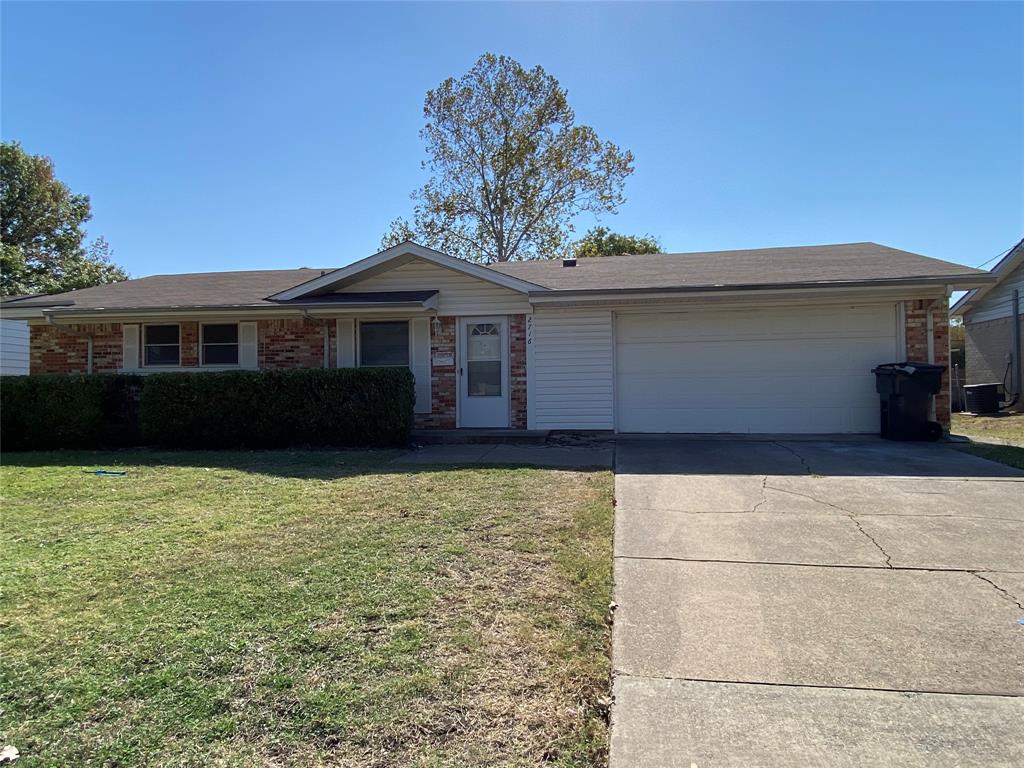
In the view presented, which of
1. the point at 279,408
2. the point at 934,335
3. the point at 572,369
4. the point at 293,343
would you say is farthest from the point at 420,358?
the point at 934,335

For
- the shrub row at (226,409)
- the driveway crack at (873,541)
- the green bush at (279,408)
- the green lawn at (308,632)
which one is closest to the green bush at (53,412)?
the shrub row at (226,409)

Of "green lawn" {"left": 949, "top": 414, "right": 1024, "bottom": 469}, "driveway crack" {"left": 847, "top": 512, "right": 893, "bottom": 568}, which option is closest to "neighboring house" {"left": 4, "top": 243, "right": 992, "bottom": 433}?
"green lawn" {"left": 949, "top": 414, "right": 1024, "bottom": 469}

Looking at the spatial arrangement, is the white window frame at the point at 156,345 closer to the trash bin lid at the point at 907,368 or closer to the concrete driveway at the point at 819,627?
the concrete driveway at the point at 819,627

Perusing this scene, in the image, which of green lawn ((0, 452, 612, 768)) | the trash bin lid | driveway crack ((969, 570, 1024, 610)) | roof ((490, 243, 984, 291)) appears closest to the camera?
green lawn ((0, 452, 612, 768))

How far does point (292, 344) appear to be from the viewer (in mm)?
11875

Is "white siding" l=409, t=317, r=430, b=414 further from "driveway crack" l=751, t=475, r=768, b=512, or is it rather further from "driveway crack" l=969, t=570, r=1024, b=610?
"driveway crack" l=969, t=570, r=1024, b=610

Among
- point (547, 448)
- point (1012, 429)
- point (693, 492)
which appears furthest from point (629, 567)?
point (1012, 429)

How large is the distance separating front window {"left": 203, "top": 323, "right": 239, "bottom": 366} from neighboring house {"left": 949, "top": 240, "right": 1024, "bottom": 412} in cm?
1741

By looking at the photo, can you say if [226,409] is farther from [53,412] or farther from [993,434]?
[993,434]

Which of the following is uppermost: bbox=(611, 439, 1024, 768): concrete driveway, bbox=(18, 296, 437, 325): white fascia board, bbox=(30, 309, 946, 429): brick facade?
bbox=(18, 296, 437, 325): white fascia board

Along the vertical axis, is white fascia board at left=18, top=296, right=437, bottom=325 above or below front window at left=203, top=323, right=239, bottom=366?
above

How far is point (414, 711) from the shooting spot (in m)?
2.47

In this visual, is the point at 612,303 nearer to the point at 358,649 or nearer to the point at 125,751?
the point at 358,649

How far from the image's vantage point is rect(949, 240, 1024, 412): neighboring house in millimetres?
16438
